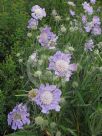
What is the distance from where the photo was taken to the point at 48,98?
244 centimetres

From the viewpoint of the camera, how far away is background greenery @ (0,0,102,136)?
2.85 metres

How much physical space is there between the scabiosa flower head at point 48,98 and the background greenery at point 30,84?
0.31 metres

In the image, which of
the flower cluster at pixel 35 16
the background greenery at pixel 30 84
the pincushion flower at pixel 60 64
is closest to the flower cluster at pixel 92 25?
the background greenery at pixel 30 84

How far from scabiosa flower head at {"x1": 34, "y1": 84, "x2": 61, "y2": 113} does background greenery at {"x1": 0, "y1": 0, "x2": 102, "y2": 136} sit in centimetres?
31

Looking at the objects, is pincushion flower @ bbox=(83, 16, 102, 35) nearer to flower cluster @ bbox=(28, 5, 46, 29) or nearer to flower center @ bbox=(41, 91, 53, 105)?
flower cluster @ bbox=(28, 5, 46, 29)

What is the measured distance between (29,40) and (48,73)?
2.88ft

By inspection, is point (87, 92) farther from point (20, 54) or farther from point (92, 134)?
point (20, 54)

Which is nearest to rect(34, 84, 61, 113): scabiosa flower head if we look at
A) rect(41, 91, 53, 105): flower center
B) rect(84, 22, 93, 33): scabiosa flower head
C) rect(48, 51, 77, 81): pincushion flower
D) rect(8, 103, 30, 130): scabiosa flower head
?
rect(41, 91, 53, 105): flower center

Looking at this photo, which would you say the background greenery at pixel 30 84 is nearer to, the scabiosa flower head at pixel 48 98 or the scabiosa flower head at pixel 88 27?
the scabiosa flower head at pixel 88 27

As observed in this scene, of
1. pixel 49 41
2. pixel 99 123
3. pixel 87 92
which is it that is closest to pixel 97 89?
pixel 87 92

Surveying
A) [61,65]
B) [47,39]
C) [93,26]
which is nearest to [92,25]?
[93,26]

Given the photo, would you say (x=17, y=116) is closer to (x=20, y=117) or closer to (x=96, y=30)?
(x=20, y=117)

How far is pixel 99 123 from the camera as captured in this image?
2.73 meters

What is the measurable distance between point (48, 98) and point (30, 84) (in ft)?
2.70
